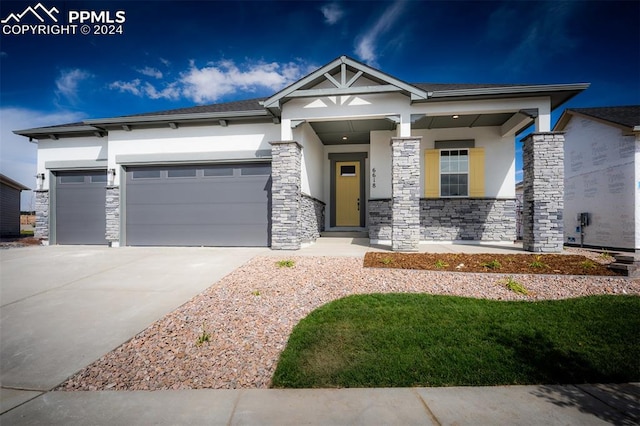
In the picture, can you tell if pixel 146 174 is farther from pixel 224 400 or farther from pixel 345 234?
pixel 224 400

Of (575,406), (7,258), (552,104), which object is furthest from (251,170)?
(552,104)

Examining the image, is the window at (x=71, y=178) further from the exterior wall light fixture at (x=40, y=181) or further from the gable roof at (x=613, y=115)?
the gable roof at (x=613, y=115)

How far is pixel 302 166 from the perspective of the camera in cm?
901

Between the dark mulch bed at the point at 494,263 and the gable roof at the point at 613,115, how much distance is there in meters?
6.13

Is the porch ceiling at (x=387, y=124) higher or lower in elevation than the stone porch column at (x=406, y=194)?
higher

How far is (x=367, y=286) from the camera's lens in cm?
480

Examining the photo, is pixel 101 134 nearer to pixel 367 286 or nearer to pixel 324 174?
pixel 324 174

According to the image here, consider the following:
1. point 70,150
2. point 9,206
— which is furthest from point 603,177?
point 9,206

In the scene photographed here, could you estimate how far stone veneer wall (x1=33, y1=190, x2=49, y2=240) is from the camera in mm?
10461

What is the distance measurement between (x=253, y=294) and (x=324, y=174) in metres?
8.69

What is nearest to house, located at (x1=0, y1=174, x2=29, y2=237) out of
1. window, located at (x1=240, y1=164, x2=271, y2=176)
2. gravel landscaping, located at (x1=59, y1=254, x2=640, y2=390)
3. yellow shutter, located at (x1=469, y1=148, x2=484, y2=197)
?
window, located at (x1=240, y1=164, x2=271, y2=176)

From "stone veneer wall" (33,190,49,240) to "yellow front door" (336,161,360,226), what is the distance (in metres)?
11.7

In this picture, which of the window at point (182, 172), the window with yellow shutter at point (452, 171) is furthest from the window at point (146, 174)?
the window with yellow shutter at point (452, 171)

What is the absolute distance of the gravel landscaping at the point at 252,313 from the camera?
2.59 metres
